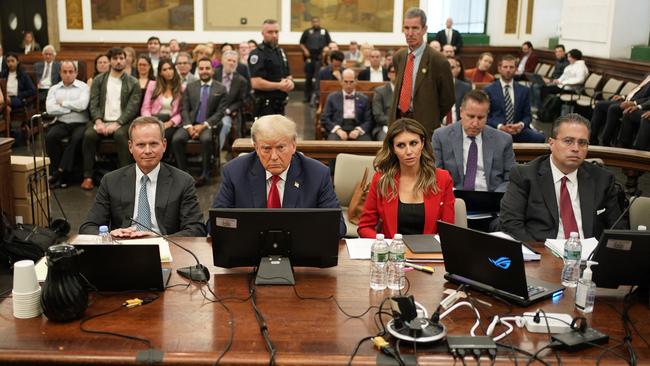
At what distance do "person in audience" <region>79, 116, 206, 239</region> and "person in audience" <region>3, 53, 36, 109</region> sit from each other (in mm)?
6572

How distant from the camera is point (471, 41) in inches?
664

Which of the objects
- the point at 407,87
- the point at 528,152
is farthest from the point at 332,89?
the point at 528,152

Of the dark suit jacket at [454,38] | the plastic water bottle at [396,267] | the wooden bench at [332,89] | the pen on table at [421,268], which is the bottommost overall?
the pen on table at [421,268]

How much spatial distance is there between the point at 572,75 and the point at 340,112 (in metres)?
5.46

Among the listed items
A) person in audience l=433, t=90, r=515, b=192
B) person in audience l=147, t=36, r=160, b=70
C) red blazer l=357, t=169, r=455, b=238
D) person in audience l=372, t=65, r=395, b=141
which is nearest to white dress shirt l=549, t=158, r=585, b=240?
red blazer l=357, t=169, r=455, b=238

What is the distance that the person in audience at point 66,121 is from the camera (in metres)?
7.14

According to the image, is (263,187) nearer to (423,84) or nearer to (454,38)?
(423,84)

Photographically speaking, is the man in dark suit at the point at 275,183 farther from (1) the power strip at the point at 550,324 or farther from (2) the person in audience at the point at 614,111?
(2) the person in audience at the point at 614,111

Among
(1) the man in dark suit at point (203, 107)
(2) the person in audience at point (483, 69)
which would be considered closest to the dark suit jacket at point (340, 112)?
(1) the man in dark suit at point (203, 107)

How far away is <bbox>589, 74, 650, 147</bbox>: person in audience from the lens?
8362 mm

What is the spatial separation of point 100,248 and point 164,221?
1.12m

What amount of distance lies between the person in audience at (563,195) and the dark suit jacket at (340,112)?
4.22 meters

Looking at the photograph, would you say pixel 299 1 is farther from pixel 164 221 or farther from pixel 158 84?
pixel 164 221

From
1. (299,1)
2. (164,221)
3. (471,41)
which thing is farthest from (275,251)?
(471,41)
